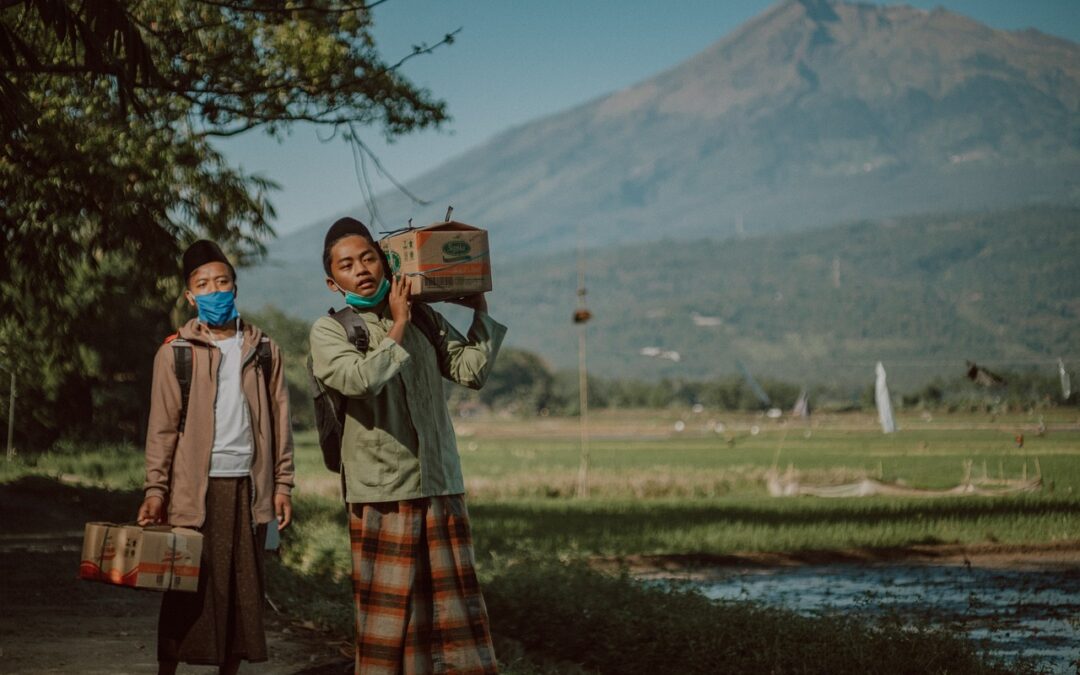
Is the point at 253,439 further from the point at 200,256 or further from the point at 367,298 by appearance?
the point at 367,298

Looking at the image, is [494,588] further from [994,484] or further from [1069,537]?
[994,484]

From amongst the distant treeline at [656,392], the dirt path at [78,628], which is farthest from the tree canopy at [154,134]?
the distant treeline at [656,392]

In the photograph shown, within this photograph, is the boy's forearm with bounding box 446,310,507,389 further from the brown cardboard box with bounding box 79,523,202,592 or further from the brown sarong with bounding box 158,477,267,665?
the brown cardboard box with bounding box 79,523,202,592

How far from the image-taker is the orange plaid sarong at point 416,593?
5.21m

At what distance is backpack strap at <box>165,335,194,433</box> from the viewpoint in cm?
598

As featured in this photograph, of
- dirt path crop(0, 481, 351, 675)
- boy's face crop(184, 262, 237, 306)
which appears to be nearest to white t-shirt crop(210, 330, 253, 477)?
boy's face crop(184, 262, 237, 306)

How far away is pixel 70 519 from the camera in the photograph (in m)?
19.0

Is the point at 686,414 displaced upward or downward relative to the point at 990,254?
downward

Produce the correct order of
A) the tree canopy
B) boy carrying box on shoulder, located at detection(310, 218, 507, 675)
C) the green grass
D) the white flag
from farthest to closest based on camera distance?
the white flag < the tree canopy < the green grass < boy carrying box on shoulder, located at detection(310, 218, 507, 675)

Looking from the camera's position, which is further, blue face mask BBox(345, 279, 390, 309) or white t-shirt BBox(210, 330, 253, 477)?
white t-shirt BBox(210, 330, 253, 477)

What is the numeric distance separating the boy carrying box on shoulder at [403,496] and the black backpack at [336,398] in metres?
0.02

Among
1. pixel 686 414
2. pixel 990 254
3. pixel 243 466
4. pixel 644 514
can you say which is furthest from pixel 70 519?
pixel 990 254

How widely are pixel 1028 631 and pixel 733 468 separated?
101 feet

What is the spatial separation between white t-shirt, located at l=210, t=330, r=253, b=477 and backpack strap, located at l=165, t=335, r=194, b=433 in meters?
0.12
